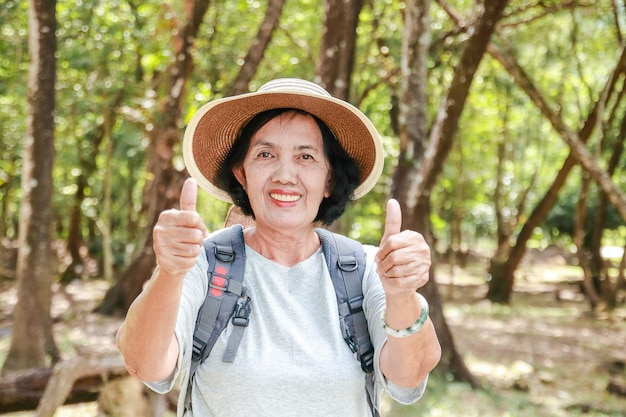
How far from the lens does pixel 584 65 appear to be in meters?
15.7

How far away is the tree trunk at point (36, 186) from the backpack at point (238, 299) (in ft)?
17.3

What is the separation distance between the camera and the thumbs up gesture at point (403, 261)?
1.68 meters

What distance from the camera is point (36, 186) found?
676 cm

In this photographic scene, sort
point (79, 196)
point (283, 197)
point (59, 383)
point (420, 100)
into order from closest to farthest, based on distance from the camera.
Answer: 1. point (283, 197)
2. point (59, 383)
3. point (420, 100)
4. point (79, 196)

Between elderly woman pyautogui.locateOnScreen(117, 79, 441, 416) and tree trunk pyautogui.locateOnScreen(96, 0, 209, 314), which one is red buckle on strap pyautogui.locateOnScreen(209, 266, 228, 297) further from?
tree trunk pyautogui.locateOnScreen(96, 0, 209, 314)

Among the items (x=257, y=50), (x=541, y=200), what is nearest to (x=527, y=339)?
(x=541, y=200)

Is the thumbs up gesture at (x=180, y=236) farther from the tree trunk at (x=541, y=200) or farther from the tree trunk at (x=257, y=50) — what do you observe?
the tree trunk at (x=541, y=200)

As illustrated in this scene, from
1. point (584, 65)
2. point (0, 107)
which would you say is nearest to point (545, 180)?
point (584, 65)

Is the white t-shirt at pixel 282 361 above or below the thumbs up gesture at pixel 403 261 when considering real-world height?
below

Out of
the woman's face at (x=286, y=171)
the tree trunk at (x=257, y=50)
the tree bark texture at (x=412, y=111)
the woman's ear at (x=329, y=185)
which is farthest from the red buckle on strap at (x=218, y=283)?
the tree trunk at (x=257, y=50)

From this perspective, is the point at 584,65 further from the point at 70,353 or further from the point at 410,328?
the point at 410,328

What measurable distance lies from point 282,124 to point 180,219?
2.60 ft

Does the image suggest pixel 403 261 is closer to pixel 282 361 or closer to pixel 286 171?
pixel 282 361

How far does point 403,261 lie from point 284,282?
0.52m
